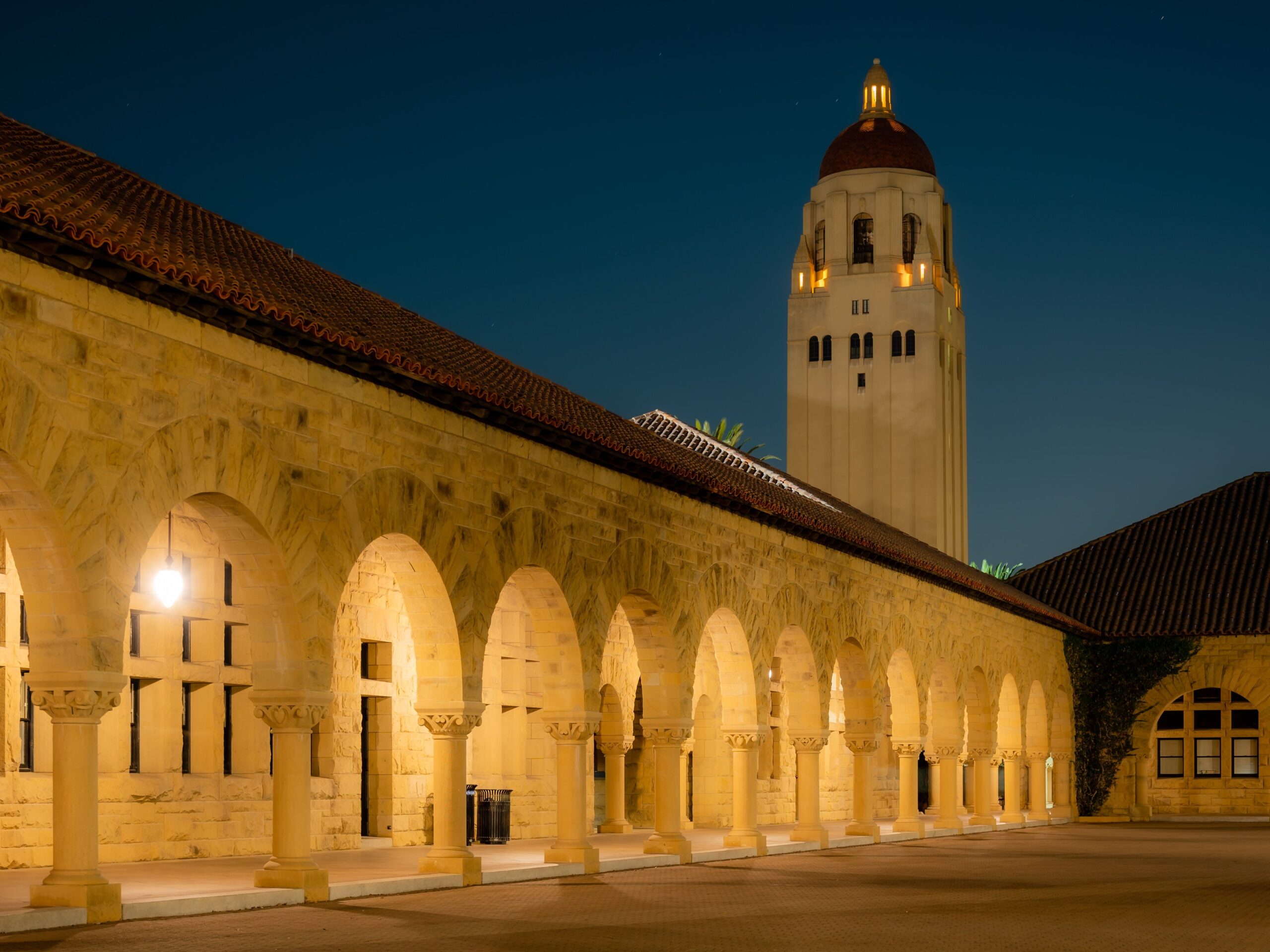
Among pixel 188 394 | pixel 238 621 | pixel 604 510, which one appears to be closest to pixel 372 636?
pixel 238 621

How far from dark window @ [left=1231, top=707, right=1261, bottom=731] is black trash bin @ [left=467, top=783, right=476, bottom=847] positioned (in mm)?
27104

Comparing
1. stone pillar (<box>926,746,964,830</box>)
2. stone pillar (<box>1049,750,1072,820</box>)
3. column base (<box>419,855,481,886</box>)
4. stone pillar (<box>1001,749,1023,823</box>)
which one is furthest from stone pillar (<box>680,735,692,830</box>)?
column base (<box>419,855,481,886</box>)

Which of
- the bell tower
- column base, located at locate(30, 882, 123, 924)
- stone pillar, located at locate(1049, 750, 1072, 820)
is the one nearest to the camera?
column base, located at locate(30, 882, 123, 924)

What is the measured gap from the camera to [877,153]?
83.8 metres

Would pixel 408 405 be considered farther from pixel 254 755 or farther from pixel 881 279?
pixel 881 279

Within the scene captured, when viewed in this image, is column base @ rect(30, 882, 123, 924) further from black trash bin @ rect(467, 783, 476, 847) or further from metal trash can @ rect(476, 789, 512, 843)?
metal trash can @ rect(476, 789, 512, 843)

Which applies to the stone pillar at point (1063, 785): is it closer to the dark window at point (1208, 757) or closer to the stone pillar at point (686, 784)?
the dark window at point (1208, 757)

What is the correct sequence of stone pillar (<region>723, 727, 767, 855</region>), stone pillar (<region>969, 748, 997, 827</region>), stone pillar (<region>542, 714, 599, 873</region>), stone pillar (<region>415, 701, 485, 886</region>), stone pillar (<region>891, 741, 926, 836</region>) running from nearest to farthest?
A: stone pillar (<region>415, 701, 485, 886</region>) → stone pillar (<region>542, 714, 599, 873</region>) → stone pillar (<region>723, 727, 767, 855</region>) → stone pillar (<region>891, 741, 926, 836</region>) → stone pillar (<region>969, 748, 997, 827</region>)

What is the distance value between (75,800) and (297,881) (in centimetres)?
313

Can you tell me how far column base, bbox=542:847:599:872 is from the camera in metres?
21.5

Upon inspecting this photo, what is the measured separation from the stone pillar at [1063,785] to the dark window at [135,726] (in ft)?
99.1

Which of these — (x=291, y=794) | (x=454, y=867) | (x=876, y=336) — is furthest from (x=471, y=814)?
(x=876, y=336)

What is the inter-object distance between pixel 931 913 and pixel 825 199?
6863 cm

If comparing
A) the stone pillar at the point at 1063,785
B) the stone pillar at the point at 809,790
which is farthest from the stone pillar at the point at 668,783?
the stone pillar at the point at 1063,785
